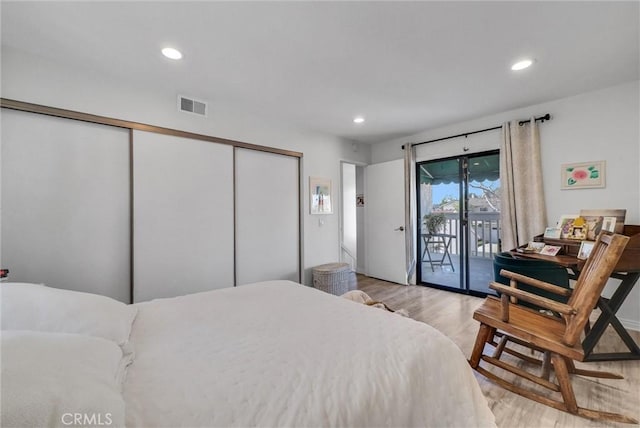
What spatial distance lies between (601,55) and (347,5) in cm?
224

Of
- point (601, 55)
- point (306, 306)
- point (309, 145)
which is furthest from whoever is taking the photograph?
point (309, 145)

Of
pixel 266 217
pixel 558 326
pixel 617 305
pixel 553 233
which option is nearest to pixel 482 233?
pixel 553 233

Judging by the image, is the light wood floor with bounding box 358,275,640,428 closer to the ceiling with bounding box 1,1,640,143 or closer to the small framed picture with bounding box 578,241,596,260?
the small framed picture with bounding box 578,241,596,260

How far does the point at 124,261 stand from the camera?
2.46 metres

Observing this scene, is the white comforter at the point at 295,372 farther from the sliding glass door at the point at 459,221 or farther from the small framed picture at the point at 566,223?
the sliding glass door at the point at 459,221

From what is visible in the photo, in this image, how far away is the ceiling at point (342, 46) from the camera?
1660mm

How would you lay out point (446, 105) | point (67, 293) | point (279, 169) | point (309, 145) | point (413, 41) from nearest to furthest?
point (67, 293), point (413, 41), point (446, 105), point (279, 169), point (309, 145)

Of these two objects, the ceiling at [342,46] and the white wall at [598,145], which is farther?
the white wall at [598,145]

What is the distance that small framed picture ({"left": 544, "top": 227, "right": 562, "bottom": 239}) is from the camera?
2.76 meters

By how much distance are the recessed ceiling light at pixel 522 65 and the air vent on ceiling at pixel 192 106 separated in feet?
10.1

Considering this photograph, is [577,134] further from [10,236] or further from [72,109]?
[10,236]

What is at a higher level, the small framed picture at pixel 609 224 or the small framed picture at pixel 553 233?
the small framed picture at pixel 609 224

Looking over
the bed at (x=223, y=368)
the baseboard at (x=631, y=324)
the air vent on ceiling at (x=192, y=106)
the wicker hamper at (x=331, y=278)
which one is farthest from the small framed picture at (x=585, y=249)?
the air vent on ceiling at (x=192, y=106)

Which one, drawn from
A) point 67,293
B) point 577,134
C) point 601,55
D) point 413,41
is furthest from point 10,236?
point 577,134
